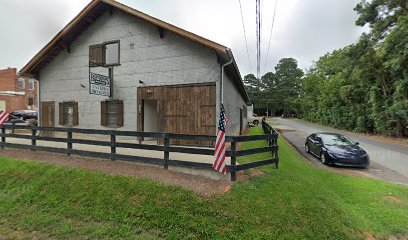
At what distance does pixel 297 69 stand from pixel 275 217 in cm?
8278

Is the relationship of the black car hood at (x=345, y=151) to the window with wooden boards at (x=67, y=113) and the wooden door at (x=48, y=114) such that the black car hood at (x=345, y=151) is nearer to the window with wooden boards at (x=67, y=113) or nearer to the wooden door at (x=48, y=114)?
the window with wooden boards at (x=67, y=113)

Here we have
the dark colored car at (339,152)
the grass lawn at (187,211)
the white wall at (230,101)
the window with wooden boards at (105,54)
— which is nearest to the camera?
the grass lawn at (187,211)

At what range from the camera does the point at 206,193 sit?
4762 millimetres

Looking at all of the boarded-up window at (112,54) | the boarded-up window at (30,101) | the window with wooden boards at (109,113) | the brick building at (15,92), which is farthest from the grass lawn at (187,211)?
the boarded-up window at (30,101)

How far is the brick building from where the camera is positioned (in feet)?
104

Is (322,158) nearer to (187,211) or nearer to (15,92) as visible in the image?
(187,211)

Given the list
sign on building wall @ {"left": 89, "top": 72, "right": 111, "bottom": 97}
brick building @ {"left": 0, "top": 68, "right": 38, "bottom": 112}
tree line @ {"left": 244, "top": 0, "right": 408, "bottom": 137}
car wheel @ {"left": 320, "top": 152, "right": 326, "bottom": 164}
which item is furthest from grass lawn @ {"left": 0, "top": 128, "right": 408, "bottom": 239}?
brick building @ {"left": 0, "top": 68, "right": 38, "bottom": 112}

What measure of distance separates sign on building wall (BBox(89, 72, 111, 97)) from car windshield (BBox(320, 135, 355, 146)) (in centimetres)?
1081

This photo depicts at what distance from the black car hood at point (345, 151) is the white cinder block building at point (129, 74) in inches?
197

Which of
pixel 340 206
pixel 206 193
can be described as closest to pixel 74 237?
pixel 206 193

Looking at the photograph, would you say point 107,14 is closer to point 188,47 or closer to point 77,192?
point 188,47

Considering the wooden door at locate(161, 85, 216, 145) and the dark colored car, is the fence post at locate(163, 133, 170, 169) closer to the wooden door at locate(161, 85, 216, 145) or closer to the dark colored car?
the wooden door at locate(161, 85, 216, 145)

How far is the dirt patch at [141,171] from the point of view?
16.4ft

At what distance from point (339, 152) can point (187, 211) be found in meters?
8.22
